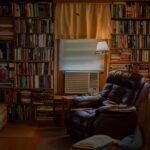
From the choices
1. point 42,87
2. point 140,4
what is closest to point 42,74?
point 42,87

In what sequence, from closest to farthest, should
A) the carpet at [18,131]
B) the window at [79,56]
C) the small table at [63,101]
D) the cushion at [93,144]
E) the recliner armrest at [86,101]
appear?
1. the cushion at [93,144]
2. the carpet at [18,131]
3. the recliner armrest at [86,101]
4. the small table at [63,101]
5. the window at [79,56]

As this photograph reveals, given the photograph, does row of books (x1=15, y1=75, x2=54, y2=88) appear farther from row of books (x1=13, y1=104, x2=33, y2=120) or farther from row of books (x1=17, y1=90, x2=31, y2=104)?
row of books (x1=13, y1=104, x2=33, y2=120)

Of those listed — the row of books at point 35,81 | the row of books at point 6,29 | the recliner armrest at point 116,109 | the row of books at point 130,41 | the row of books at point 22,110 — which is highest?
the row of books at point 6,29

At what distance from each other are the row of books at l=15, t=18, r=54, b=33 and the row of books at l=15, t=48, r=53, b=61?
337 mm

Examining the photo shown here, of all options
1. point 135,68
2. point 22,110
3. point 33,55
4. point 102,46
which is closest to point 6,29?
point 33,55

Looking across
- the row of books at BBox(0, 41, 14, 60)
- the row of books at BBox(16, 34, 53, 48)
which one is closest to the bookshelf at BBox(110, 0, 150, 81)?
the row of books at BBox(16, 34, 53, 48)

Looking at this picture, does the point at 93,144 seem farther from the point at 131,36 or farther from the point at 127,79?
the point at 131,36

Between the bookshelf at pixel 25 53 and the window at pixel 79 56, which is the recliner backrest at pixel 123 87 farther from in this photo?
the bookshelf at pixel 25 53

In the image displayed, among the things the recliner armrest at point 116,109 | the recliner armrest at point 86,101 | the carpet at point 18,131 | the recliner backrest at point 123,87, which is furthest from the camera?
the recliner armrest at point 86,101

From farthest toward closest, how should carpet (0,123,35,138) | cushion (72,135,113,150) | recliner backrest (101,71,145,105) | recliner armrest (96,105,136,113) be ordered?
carpet (0,123,35,138), recliner backrest (101,71,145,105), recliner armrest (96,105,136,113), cushion (72,135,113,150)

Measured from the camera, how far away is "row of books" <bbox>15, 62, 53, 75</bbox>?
507 centimetres

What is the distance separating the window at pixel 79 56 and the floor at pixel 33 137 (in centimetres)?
118

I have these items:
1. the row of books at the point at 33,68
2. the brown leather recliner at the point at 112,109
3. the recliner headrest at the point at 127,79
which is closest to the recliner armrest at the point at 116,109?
the brown leather recliner at the point at 112,109

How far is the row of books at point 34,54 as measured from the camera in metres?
5.03
